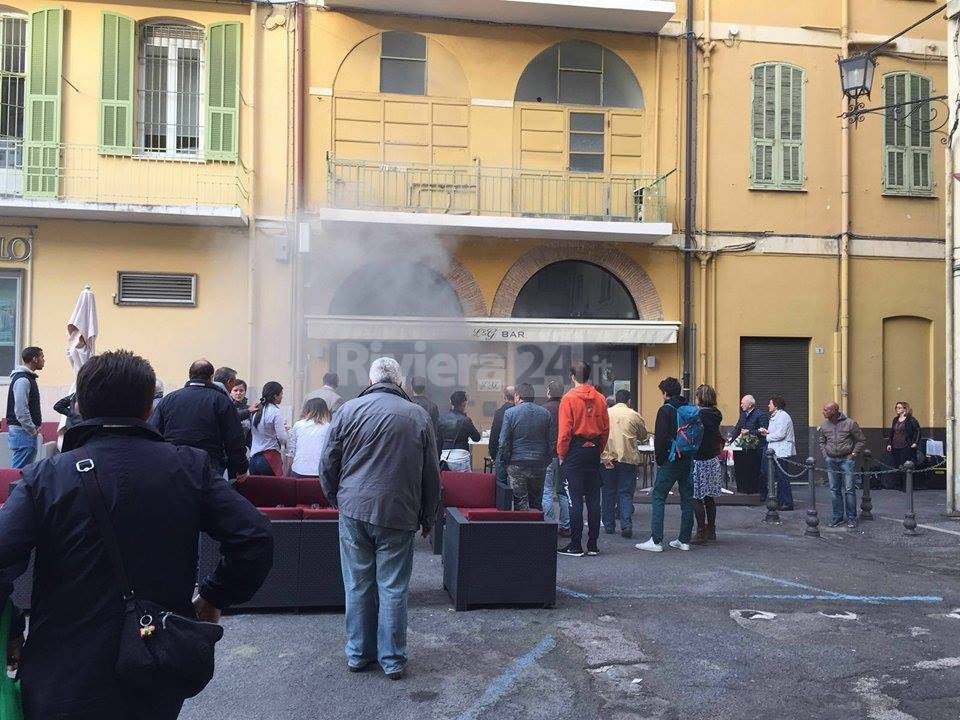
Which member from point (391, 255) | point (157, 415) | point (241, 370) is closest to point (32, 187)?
point (241, 370)

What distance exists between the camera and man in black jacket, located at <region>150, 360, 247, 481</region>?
6344 mm

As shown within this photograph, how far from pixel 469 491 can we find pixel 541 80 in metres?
9.27

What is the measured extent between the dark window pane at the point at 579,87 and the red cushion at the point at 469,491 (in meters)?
9.04

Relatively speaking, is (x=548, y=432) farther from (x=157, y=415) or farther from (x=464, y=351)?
(x=464, y=351)

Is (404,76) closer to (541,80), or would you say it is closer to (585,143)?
(541,80)

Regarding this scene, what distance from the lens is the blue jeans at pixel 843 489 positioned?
34.6 feet

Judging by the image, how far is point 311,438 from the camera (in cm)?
796

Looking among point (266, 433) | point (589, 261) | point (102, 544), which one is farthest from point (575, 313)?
point (102, 544)

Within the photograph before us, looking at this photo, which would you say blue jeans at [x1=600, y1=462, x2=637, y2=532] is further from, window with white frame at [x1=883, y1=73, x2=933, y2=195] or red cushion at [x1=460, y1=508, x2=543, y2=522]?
window with white frame at [x1=883, y1=73, x2=933, y2=195]

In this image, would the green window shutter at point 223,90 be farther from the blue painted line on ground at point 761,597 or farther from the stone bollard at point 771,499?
the blue painted line on ground at point 761,597

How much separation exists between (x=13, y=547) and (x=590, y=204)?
13281 mm

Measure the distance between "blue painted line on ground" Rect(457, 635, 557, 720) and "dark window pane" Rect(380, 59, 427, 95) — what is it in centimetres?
1095

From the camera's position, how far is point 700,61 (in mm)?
15227

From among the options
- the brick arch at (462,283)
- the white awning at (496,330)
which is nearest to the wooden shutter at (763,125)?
the white awning at (496,330)
